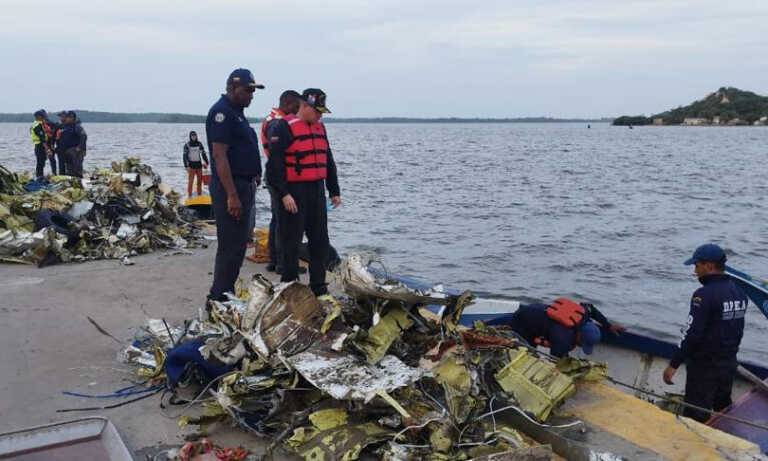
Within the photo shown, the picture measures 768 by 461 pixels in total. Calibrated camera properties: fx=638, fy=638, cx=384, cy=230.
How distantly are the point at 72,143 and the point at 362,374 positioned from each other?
13.3 m

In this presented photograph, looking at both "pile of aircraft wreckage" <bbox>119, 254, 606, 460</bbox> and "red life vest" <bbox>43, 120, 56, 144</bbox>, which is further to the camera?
"red life vest" <bbox>43, 120, 56, 144</bbox>

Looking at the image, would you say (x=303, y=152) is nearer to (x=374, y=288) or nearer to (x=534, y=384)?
(x=374, y=288)

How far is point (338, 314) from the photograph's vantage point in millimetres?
4492

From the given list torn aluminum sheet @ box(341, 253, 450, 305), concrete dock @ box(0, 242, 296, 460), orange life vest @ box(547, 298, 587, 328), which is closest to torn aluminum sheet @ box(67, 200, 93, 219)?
concrete dock @ box(0, 242, 296, 460)

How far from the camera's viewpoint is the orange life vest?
17.8ft

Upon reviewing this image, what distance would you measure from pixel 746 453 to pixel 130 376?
159 inches

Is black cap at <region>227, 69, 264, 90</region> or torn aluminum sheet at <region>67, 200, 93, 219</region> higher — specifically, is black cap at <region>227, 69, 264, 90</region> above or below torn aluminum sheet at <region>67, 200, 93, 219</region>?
above

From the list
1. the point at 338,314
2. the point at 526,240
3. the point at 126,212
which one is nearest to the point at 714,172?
the point at 526,240

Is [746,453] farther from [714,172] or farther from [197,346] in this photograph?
[714,172]

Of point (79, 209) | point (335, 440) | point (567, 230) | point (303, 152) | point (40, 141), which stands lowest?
point (567, 230)

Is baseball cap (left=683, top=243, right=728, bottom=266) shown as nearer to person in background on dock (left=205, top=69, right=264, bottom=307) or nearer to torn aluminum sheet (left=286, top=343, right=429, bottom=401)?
torn aluminum sheet (left=286, top=343, right=429, bottom=401)

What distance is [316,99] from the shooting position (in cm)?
573

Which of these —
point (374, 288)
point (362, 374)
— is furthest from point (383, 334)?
point (362, 374)

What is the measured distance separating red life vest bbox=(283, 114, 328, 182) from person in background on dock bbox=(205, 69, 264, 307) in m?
0.31
